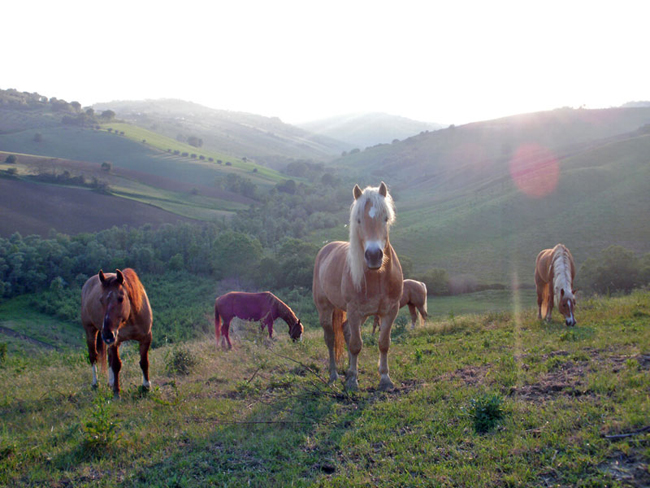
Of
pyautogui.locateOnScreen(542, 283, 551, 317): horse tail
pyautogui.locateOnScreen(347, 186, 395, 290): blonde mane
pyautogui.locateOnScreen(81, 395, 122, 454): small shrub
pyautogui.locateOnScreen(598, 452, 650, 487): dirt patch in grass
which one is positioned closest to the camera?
pyautogui.locateOnScreen(598, 452, 650, 487): dirt patch in grass

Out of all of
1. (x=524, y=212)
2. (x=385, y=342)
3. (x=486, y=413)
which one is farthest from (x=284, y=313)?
(x=524, y=212)

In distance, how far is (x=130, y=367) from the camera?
358 inches

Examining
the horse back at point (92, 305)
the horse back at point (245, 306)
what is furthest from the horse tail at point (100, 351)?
the horse back at point (245, 306)

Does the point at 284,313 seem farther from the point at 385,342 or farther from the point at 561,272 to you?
the point at 561,272

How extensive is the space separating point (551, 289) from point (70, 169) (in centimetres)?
6316

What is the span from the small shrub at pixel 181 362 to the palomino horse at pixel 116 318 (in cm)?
116

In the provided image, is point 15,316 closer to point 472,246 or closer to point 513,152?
point 472,246

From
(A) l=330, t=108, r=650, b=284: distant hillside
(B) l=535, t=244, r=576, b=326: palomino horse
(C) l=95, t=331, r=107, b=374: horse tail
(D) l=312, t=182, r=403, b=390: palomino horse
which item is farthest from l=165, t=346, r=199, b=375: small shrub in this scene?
(A) l=330, t=108, r=650, b=284: distant hillside

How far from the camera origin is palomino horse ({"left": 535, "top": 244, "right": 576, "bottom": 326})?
9.91 m

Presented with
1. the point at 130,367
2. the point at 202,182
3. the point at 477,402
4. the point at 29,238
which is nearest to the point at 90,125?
the point at 202,182

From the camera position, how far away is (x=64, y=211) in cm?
4562

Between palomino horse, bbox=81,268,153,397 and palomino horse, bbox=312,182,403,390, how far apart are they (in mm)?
3007

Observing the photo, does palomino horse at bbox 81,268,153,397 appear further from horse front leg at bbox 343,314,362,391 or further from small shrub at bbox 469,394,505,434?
small shrub at bbox 469,394,505,434

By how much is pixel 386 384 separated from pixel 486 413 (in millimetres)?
1919
